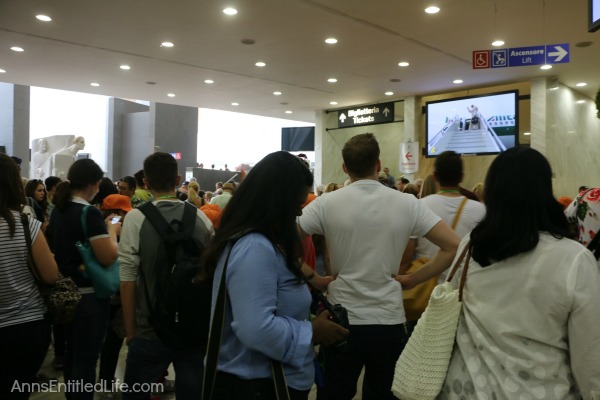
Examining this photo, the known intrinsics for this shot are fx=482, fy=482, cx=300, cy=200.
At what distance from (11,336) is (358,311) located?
1.51 m

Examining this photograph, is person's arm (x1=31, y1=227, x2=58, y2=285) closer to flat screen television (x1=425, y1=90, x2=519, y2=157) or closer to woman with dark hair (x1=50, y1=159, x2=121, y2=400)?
woman with dark hair (x1=50, y1=159, x2=121, y2=400)

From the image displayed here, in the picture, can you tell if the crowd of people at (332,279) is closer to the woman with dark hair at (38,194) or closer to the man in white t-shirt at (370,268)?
the man in white t-shirt at (370,268)

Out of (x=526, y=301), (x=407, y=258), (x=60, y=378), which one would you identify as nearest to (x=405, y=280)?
(x=407, y=258)

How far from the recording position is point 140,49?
Answer: 8195 mm

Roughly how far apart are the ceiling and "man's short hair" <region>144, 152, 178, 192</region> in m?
4.22

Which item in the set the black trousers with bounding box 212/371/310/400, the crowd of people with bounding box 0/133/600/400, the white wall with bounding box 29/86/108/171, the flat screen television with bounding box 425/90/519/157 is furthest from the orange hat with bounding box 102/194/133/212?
the white wall with bounding box 29/86/108/171

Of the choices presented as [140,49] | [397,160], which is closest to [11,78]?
[140,49]

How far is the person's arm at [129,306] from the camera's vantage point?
239 cm

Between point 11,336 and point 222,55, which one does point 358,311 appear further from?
point 222,55

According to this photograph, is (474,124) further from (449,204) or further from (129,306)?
(129,306)

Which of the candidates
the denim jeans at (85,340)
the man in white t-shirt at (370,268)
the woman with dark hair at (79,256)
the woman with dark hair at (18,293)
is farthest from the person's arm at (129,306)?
the man in white t-shirt at (370,268)

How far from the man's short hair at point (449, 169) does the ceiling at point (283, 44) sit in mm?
3697

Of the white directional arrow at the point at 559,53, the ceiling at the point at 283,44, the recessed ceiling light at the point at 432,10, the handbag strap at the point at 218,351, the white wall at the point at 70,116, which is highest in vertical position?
the white wall at the point at 70,116

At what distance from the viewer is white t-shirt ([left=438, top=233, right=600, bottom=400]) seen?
1.28 m
